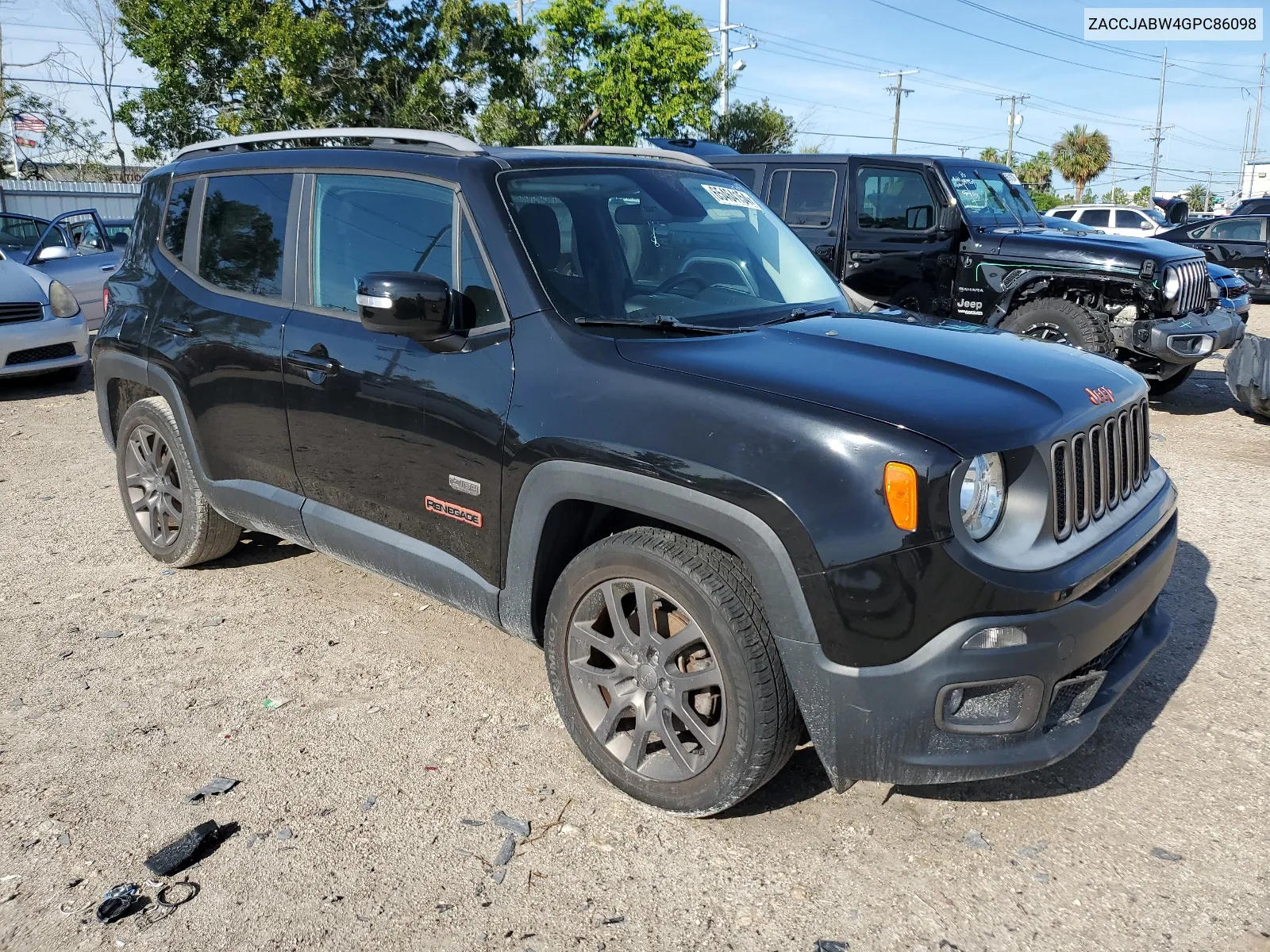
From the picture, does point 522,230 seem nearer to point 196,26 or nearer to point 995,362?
point 995,362

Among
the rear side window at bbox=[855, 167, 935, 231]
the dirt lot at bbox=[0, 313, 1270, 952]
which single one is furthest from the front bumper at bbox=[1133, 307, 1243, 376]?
the dirt lot at bbox=[0, 313, 1270, 952]

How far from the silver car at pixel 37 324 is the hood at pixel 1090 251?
8596 millimetres

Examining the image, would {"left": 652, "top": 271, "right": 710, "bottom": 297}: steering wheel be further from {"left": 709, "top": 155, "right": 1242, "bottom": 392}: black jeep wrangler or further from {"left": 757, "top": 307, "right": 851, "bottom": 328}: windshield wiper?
{"left": 709, "top": 155, "right": 1242, "bottom": 392}: black jeep wrangler

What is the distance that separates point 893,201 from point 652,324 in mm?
6494

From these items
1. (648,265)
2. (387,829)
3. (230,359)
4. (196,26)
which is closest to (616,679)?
(387,829)

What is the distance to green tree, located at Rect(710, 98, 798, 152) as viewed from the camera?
3331 centimetres

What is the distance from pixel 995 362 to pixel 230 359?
2892 millimetres

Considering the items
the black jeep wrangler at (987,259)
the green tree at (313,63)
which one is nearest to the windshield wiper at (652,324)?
the black jeep wrangler at (987,259)

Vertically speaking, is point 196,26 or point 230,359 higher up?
point 196,26

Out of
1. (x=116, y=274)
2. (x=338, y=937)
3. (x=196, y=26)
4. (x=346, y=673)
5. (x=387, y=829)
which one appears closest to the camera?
(x=338, y=937)

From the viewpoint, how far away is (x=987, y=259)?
8.49 meters

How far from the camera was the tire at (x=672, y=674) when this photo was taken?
2607 mm

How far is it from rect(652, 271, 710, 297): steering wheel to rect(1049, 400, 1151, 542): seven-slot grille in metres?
1.34

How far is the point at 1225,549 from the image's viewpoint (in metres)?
5.15
